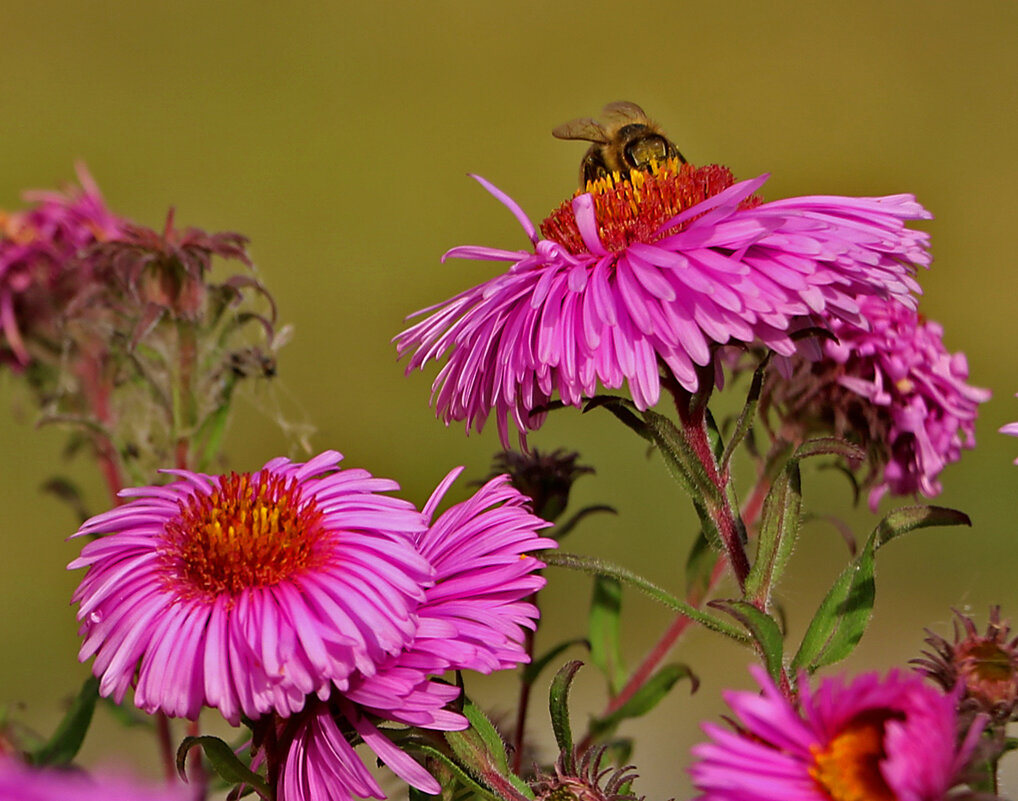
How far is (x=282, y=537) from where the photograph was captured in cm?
57

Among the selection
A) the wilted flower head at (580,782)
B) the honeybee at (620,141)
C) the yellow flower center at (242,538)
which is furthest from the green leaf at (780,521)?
the honeybee at (620,141)

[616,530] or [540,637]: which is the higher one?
[616,530]

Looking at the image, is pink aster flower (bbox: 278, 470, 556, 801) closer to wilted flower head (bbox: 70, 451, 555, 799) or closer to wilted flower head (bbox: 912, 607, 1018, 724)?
wilted flower head (bbox: 70, 451, 555, 799)

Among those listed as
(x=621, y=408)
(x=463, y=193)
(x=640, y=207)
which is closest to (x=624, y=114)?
(x=640, y=207)

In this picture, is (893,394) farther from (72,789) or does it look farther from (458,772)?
(72,789)

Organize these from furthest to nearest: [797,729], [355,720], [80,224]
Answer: [80,224], [355,720], [797,729]

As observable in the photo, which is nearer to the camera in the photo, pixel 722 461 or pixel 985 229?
pixel 722 461

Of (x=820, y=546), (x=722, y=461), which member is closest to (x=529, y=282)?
(x=722, y=461)

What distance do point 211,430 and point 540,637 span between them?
91.7 inches

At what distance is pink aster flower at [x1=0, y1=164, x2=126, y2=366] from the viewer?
106 cm

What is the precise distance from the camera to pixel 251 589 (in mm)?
549

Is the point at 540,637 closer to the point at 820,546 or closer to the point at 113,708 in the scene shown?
the point at 820,546

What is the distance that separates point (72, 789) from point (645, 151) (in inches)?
29.3

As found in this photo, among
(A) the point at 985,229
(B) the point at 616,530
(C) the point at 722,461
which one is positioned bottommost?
(B) the point at 616,530
